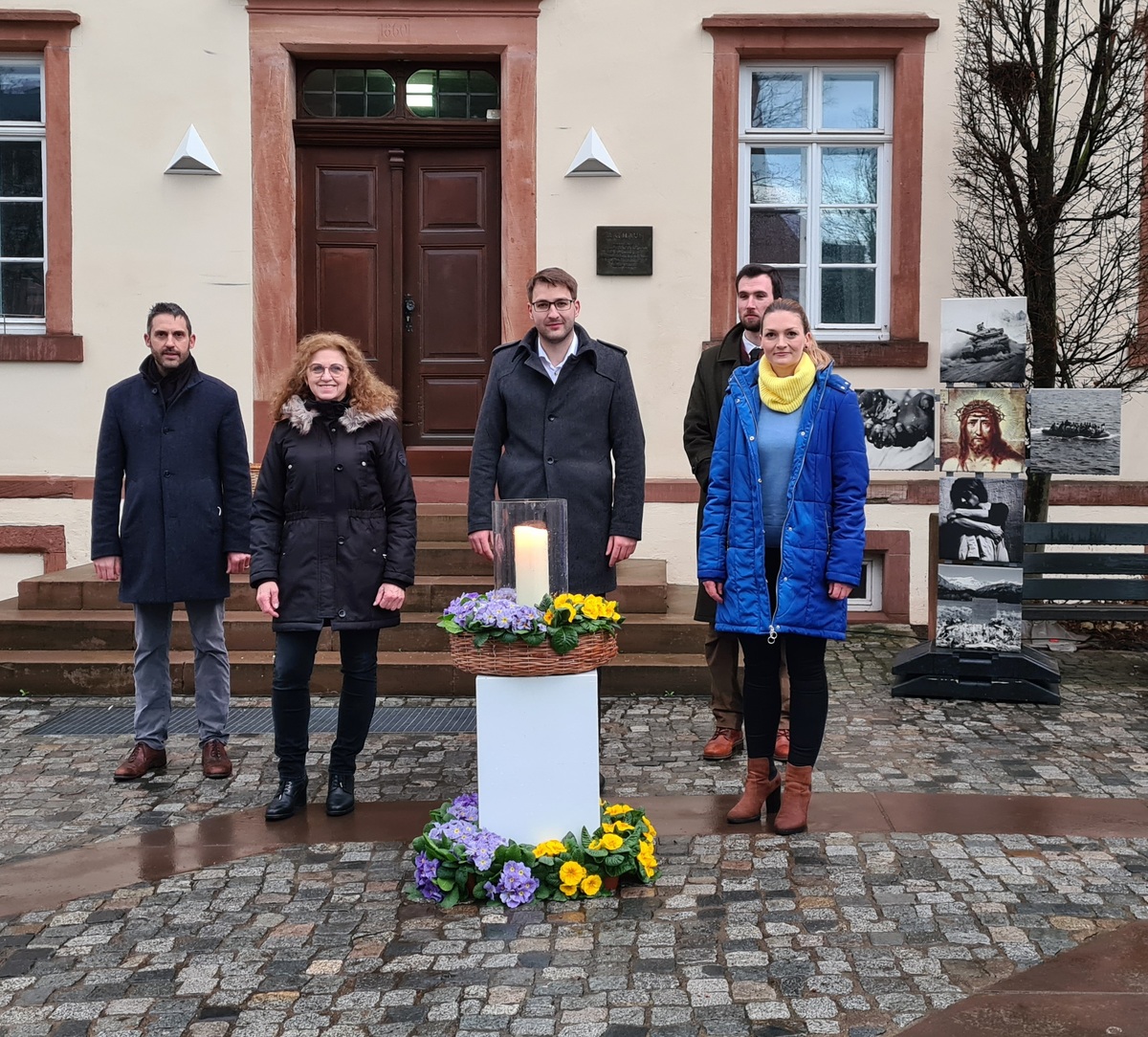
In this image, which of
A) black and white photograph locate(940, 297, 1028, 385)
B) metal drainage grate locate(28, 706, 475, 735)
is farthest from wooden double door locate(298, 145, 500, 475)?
black and white photograph locate(940, 297, 1028, 385)

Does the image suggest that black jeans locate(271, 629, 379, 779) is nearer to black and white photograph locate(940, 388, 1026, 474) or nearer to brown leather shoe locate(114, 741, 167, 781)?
brown leather shoe locate(114, 741, 167, 781)

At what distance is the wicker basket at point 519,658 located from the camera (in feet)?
14.1

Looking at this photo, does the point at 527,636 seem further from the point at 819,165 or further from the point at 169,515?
the point at 819,165

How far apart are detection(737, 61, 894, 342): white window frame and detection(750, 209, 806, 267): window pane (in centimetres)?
5

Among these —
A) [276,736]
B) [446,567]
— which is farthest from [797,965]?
[446,567]

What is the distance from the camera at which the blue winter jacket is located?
4.66m

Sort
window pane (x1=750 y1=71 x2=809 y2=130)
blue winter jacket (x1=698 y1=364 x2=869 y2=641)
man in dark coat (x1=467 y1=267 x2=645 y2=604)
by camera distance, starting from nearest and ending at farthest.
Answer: blue winter jacket (x1=698 y1=364 x2=869 y2=641), man in dark coat (x1=467 y1=267 x2=645 y2=604), window pane (x1=750 y1=71 x2=809 y2=130)

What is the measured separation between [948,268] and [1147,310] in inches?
51.4

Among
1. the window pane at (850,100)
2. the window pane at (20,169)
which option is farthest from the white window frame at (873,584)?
the window pane at (20,169)

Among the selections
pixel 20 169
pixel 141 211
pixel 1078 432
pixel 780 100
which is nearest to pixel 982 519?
pixel 1078 432

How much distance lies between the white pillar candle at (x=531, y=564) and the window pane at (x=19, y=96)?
680 centimetres

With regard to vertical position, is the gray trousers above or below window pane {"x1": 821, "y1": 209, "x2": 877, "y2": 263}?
below

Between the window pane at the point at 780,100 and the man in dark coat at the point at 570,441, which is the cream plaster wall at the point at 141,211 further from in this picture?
the man in dark coat at the point at 570,441

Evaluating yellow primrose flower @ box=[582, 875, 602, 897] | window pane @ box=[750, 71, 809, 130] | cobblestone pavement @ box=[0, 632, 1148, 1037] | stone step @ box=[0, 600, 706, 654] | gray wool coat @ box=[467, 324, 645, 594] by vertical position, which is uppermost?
window pane @ box=[750, 71, 809, 130]
